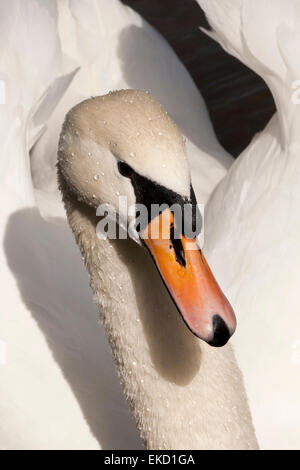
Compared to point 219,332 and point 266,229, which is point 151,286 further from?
point 266,229

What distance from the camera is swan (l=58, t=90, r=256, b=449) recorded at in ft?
9.87

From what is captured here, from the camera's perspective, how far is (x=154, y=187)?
9.72 feet

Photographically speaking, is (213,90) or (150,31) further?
(213,90)

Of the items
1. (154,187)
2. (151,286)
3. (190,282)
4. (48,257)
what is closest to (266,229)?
(48,257)

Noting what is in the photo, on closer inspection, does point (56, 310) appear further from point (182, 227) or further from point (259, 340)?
point (182, 227)

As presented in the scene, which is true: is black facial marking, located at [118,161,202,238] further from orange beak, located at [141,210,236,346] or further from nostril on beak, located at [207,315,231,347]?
nostril on beak, located at [207,315,231,347]

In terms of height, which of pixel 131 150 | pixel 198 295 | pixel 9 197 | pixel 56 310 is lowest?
pixel 56 310

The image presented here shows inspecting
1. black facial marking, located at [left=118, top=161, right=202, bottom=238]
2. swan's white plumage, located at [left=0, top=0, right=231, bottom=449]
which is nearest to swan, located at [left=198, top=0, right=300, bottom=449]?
swan's white plumage, located at [left=0, top=0, right=231, bottom=449]

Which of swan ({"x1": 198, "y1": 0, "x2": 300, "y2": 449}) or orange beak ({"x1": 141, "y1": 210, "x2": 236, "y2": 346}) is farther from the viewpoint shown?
swan ({"x1": 198, "y1": 0, "x2": 300, "y2": 449})

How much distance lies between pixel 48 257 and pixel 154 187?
4.21ft

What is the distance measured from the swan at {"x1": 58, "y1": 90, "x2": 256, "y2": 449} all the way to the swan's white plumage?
377 mm

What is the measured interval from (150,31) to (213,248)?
146cm

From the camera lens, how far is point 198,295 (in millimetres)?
3039
